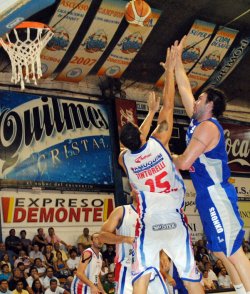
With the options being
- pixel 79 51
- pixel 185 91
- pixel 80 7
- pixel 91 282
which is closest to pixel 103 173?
pixel 79 51

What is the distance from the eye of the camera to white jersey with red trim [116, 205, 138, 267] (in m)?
7.44

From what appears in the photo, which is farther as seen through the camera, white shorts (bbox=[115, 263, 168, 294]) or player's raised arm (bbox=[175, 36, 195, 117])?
white shorts (bbox=[115, 263, 168, 294])

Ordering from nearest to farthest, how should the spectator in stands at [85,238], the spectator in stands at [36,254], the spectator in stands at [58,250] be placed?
the spectator in stands at [36,254] → the spectator in stands at [58,250] → the spectator in stands at [85,238]

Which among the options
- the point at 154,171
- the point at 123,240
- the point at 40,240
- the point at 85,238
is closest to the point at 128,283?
the point at 123,240

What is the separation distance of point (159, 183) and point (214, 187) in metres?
0.63

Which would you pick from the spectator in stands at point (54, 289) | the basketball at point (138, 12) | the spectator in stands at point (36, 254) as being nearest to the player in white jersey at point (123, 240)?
the spectator in stands at point (54, 289)

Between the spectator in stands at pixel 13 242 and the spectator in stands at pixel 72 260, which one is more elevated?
the spectator in stands at pixel 13 242

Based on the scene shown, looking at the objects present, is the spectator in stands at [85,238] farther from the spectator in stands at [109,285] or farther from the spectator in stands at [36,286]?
the spectator in stands at [36,286]

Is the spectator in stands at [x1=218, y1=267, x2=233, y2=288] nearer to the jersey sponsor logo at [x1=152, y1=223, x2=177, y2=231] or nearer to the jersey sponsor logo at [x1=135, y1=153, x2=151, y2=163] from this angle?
the jersey sponsor logo at [x1=152, y1=223, x2=177, y2=231]

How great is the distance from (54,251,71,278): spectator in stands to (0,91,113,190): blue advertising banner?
2.81 meters

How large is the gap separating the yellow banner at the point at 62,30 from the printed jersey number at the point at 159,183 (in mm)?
11292

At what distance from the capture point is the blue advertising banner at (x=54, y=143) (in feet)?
57.0

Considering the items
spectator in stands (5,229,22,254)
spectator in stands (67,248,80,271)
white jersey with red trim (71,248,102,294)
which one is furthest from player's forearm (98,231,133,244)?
spectator in stands (5,229,22,254)

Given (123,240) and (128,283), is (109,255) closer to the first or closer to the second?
(128,283)
